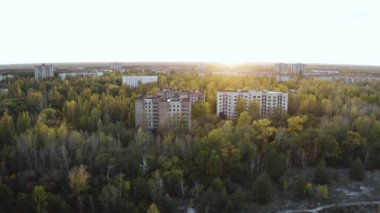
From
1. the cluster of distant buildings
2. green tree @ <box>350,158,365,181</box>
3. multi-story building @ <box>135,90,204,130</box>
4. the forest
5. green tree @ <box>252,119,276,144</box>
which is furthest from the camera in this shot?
multi-story building @ <box>135,90,204,130</box>

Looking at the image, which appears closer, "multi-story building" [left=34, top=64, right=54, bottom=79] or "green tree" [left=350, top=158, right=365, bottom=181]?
"green tree" [left=350, top=158, right=365, bottom=181]

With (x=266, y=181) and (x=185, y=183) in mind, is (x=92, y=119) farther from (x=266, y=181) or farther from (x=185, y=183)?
(x=266, y=181)

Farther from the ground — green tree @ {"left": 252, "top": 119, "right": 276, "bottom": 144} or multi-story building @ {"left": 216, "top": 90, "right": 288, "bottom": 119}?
multi-story building @ {"left": 216, "top": 90, "right": 288, "bottom": 119}

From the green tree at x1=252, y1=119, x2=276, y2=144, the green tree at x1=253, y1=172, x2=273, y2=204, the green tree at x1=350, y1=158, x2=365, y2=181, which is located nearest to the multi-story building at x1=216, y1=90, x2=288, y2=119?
the green tree at x1=252, y1=119, x2=276, y2=144

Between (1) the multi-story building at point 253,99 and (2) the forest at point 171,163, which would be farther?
(1) the multi-story building at point 253,99

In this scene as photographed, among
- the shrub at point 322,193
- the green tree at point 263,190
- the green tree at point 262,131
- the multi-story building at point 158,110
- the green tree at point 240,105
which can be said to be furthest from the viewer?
the green tree at point 240,105

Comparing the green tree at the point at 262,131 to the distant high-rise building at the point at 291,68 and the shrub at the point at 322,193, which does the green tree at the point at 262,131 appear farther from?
the distant high-rise building at the point at 291,68

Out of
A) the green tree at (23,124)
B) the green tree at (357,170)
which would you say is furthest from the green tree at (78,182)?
the green tree at (357,170)

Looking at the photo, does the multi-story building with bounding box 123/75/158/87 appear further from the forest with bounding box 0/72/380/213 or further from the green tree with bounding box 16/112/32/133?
the green tree with bounding box 16/112/32/133

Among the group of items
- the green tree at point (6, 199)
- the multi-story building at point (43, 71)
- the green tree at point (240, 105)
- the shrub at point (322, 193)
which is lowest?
the shrub at point (322, 193)
